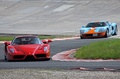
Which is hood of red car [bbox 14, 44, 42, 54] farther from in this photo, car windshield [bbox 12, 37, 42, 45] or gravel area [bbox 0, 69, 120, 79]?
gravel area [bbox 0, 69, 120, 79]

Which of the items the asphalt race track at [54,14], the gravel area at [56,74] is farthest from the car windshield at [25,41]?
the asphalt race track at [54,14]

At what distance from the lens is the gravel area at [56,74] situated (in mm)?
13070

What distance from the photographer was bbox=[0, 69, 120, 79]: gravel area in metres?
13.1

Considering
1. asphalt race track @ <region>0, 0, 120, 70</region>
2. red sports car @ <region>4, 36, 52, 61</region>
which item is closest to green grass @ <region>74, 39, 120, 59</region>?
red sports car @ <region>4, 36, 52, 61</region>

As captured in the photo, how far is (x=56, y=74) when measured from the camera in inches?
539

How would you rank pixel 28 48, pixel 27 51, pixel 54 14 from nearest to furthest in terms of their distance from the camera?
pixel 27 51
pixel 28 48
pixel 54 14

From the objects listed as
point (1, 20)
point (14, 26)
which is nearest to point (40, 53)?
point (14, 26)

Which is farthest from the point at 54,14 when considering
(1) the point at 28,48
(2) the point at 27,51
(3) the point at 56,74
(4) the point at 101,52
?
(3) the point at 56,74

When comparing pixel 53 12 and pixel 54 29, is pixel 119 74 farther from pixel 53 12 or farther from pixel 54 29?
pixel 53 12

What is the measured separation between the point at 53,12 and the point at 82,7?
3.78 meters

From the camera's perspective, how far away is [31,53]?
19422mm

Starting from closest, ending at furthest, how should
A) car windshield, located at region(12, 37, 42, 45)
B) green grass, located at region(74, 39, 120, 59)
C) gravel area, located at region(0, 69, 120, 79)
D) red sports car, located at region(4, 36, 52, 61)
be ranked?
gravel area, located at region(0, 69, 120, 79), red sports car, located at region(4, 36, 52, 61), green grass, located at region(74, 39, 120, 59), car windshield, located at region(12, 37, 42, 45)

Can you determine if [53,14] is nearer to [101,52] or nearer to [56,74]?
[101,52]

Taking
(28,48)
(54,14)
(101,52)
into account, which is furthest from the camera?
(54,14)
